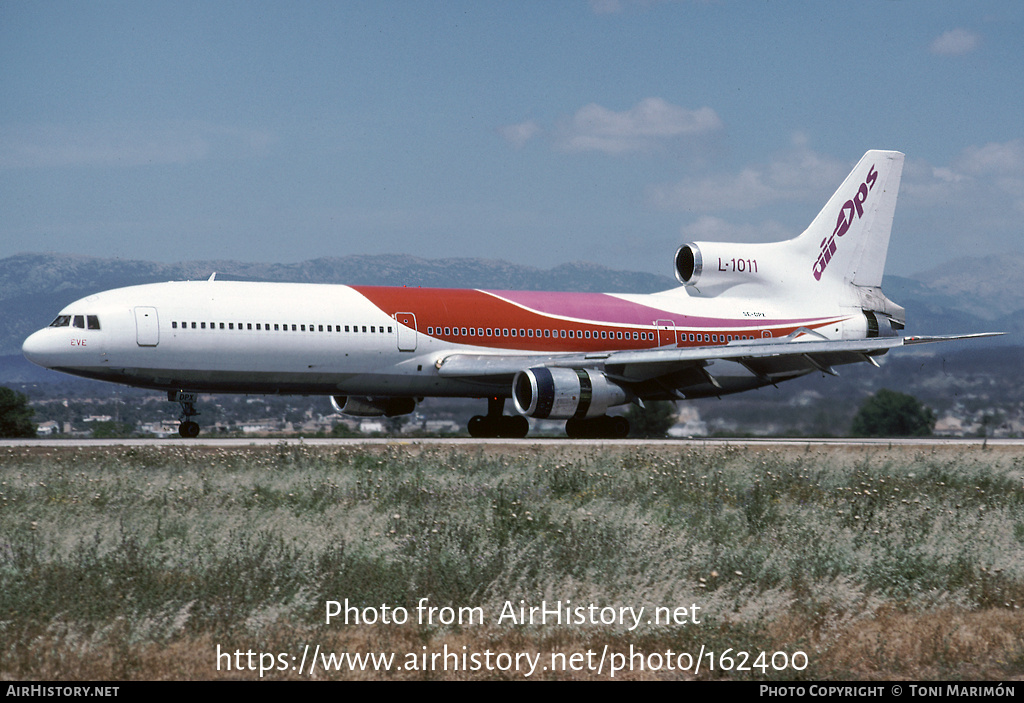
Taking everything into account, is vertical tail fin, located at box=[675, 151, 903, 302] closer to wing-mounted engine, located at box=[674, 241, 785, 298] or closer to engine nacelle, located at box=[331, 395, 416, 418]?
wing-mounted engine, located at box=[674, 241, 785, 298]

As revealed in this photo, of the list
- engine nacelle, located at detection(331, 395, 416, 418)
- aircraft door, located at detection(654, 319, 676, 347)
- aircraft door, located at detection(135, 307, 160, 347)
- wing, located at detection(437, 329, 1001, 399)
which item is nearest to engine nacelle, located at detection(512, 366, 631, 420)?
wing, located at detection(437, 329, 1001, 399)

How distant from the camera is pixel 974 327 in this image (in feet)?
286

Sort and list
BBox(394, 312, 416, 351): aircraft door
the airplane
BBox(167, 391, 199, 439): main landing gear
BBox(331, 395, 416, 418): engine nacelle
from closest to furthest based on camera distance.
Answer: the airplane → BBox(167, 391, 199, 439): main landing gear → BBox(394, 312, 416, 351): aircraft door → BBox(331, 395, 416, 418): engine nacelle

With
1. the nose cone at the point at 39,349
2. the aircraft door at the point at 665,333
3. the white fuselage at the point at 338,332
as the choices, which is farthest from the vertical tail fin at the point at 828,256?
the nose cone at the point at 39,349

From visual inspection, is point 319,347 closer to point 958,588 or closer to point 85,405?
point 958,588

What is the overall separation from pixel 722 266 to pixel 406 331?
12114 mm

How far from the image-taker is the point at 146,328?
92.8 feet

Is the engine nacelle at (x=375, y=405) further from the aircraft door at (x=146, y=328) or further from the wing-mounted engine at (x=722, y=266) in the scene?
the wing-mounted engine at (x=722, y=266)

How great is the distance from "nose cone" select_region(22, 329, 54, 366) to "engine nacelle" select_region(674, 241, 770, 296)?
20.4 meters

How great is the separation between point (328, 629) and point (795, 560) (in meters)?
5.41

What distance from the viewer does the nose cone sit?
2788 cm

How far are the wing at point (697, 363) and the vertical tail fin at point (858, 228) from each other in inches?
212

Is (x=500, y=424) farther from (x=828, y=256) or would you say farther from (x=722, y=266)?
(x=828, y=256)

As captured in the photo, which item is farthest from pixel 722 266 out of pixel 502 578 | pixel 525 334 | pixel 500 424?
pixel 502 578
